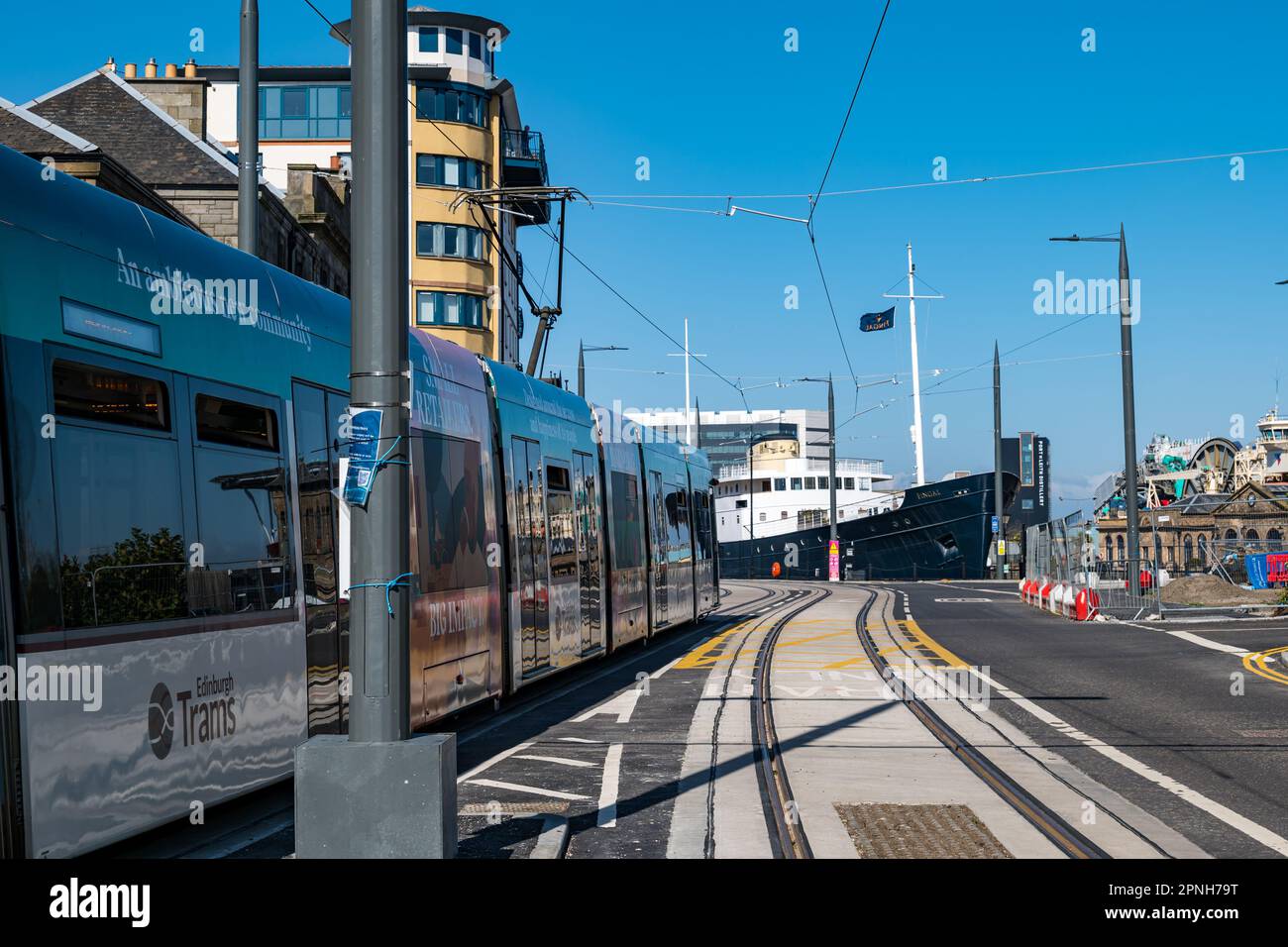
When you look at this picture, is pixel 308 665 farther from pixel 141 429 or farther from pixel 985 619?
pixel 985 619

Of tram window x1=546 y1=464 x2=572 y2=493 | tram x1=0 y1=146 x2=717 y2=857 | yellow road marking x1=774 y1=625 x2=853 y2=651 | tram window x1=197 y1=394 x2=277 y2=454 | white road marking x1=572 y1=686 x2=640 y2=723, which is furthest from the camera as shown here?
yellow road marking x1=774 y1=625 x2=853 y2=651

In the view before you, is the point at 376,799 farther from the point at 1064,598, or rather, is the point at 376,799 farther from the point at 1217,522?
the point at 1217,522

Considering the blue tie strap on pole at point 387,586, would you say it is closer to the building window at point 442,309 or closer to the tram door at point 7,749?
the tram door at point 7,749

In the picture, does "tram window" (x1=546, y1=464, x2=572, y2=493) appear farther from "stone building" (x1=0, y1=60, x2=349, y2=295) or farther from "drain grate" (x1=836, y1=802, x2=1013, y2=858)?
"stone building" (x1=0, y1=60, x2=349, y2=295)

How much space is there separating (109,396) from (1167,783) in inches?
280

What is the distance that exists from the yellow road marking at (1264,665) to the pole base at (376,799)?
12.6 m

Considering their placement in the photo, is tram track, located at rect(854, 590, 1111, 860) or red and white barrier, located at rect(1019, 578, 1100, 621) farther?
red and white barrier, located at rect(1019, 578, 1100, 621)

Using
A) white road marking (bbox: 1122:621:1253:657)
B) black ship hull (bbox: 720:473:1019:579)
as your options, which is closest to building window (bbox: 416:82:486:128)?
black ship hull (bbox: 720:473:1019:579)

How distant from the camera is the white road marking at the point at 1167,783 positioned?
7.18 meters

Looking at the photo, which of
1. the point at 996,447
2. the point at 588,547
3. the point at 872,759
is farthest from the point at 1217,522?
the point at 872,759

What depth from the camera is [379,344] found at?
18.0ft

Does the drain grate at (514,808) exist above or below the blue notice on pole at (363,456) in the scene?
below

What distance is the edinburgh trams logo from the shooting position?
636cm

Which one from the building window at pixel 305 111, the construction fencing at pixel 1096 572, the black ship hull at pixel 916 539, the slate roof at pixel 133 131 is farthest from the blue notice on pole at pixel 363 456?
the black ship hull at pixel 916 539
